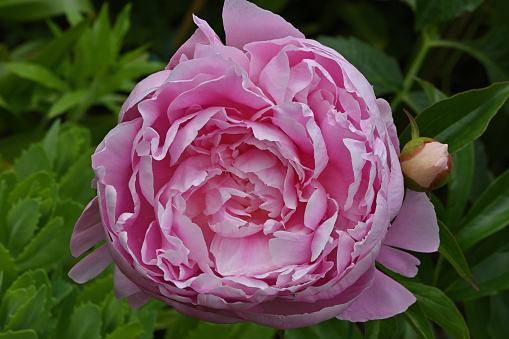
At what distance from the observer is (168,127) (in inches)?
14.4

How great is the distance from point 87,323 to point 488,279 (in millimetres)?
377

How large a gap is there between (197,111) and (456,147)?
0.66ft

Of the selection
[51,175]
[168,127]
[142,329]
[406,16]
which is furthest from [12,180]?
[406,16]

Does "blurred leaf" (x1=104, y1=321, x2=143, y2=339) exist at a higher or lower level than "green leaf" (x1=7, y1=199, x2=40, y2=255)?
lower

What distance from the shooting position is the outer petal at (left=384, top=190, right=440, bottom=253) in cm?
37

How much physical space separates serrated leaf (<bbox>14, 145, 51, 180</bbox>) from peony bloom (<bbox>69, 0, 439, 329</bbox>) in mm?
330

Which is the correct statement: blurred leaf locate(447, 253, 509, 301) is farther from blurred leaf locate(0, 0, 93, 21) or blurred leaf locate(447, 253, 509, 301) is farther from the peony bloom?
blurred leaf locate(0, 0, 93, 21)

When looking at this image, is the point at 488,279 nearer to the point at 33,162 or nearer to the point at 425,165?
the point at 425,165

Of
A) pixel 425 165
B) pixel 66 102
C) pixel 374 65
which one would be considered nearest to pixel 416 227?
pixel 425 165

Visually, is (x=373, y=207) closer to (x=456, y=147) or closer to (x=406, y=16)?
(x=456, y=147)

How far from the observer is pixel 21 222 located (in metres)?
0.59

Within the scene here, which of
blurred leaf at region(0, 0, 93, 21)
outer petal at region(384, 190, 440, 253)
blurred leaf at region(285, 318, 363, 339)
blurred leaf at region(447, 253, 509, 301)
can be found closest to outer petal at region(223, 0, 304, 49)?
outer petal at region(384, 190, 440, 253)

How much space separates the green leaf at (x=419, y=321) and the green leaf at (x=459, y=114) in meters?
0.11

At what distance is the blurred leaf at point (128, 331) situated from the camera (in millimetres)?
539
